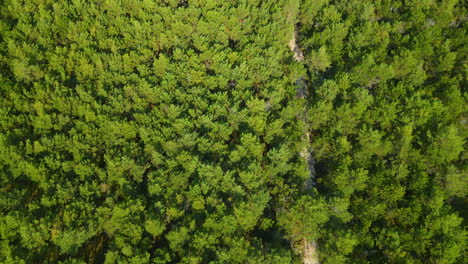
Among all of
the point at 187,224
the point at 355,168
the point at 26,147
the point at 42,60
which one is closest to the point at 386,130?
the point at 355,168

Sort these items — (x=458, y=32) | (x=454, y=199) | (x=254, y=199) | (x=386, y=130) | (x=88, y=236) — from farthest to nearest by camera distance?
1. (x=458, y=32)
2. (x=386, y=130)
3. (x=454, y=199)
4. (x=254, y=199)
5. (x=88, y=236)

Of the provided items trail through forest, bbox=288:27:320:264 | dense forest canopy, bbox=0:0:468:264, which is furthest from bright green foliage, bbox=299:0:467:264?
trail through forest, bbox=288:27:320:264

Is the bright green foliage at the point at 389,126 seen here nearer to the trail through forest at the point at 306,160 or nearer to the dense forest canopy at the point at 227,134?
the dense forest canopy at the point at 227,134

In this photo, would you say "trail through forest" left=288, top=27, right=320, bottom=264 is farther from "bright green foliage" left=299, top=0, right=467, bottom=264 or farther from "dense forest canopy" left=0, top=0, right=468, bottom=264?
"bright green foliage" left=299, top=0, right=467, bottom=264

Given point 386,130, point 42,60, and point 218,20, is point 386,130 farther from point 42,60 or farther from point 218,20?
point 42,60

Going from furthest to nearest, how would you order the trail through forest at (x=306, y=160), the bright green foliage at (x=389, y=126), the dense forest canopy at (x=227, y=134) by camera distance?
the trail through forest at (x=306, y=160) < the bright green foliage at (x=389, y=126) < the dense forest canopy at (x=227, y=134)

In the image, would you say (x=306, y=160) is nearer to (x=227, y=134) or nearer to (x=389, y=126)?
(x=389, y=126)

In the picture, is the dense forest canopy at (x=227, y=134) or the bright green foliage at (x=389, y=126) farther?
the bright green foliage at (x=389, y=126)

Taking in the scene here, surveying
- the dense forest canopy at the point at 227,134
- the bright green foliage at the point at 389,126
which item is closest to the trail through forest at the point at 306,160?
the dense forest canopy at the point at 227,134

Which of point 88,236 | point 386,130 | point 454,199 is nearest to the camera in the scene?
point 88,236
